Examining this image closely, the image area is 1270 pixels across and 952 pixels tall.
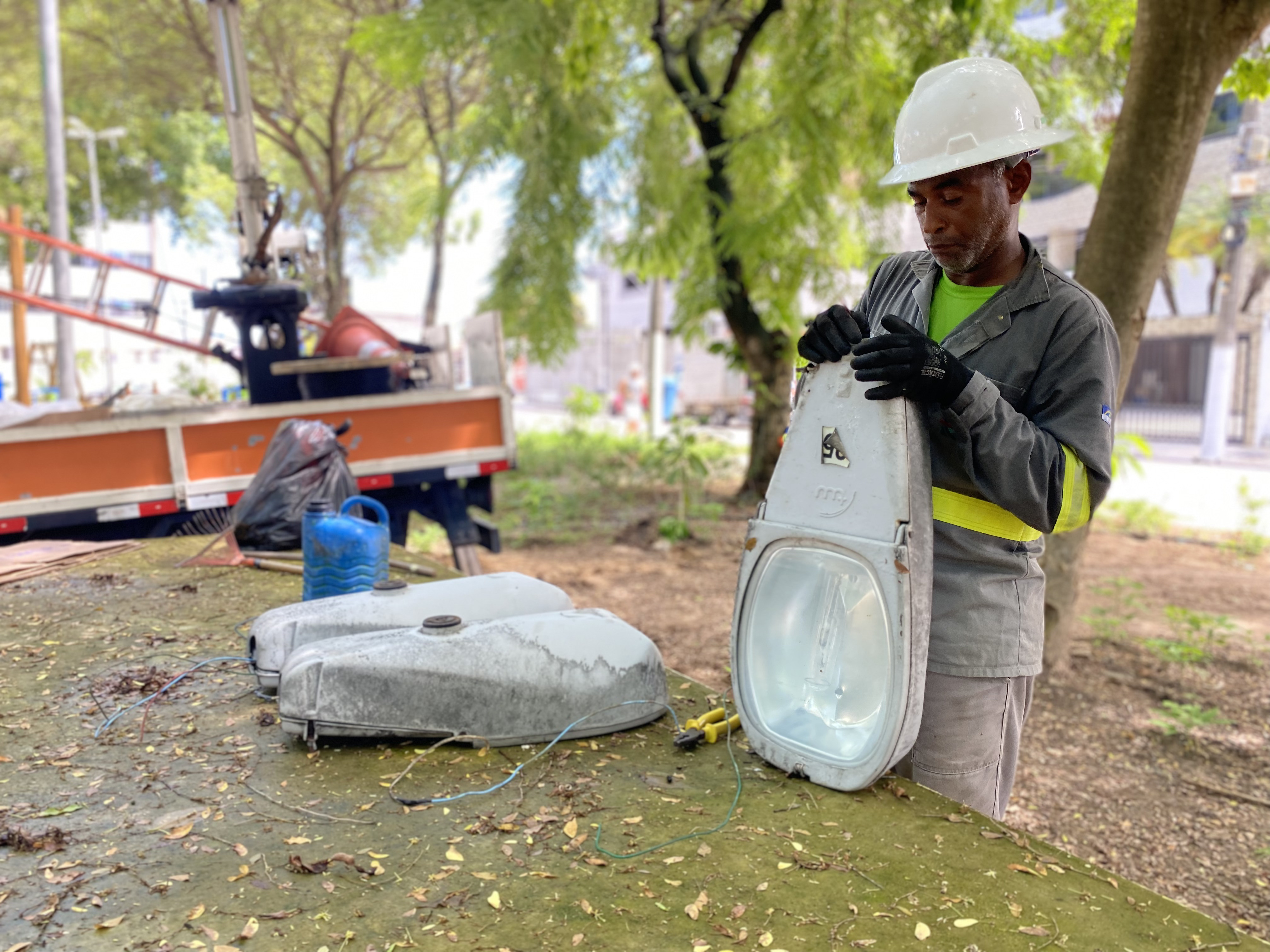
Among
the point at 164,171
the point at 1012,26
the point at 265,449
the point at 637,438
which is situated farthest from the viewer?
the point at 164,171

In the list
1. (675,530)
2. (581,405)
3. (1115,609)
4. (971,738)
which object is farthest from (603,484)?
(971,738)

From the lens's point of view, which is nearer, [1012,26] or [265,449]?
[265,449]

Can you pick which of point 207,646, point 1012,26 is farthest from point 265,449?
point 1012,26

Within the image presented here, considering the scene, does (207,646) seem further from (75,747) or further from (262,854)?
(262,854)

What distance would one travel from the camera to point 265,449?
5.38 meters

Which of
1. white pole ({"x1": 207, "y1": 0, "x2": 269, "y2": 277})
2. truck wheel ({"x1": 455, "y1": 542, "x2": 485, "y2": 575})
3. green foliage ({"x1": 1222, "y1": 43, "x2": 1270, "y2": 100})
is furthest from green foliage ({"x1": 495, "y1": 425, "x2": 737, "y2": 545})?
green foliage ({"x1": 1222, "y1": 43, "x2": 1270, "y2": 100})

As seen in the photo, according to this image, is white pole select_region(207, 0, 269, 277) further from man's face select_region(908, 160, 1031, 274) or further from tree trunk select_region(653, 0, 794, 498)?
man's face select_region(908, 160, 1031, 274)

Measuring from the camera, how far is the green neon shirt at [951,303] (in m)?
2.10

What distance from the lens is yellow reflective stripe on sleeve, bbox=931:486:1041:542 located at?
2.03 meters

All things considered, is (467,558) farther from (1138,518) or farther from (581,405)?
(581,405)

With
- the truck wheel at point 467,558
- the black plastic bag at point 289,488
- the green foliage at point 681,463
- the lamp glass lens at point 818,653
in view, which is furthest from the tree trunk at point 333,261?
the lamp glass lens at point 818,653

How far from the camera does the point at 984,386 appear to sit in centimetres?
181

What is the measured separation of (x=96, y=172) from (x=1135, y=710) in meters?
25.6

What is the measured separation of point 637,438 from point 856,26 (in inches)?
330
